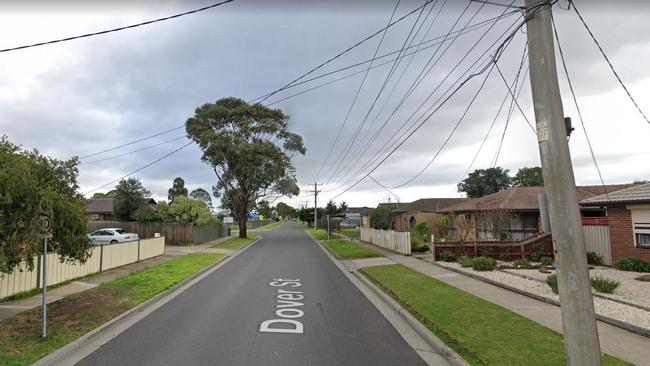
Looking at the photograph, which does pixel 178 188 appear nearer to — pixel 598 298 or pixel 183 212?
pixel 183 212

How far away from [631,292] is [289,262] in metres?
13.8

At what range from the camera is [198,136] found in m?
39.3

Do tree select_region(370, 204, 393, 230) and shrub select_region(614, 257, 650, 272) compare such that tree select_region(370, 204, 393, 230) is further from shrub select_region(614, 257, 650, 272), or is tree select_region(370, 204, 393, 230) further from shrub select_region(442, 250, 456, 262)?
shrub select_region(614, 257, 650, 272)

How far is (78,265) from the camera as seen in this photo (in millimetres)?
13969

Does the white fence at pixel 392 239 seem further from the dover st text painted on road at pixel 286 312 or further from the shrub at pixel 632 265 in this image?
the dover st text painted on road at pixel 286 312

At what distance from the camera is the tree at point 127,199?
40.6 m

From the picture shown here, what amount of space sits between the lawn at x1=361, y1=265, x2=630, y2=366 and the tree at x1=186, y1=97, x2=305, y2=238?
28604mm

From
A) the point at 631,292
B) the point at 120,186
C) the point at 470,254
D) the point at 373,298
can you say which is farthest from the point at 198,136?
the point at 631,292

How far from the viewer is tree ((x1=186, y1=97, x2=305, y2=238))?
38.2 m

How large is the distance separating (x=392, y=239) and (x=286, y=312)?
17.5m

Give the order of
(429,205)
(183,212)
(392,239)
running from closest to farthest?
(392,239) < (183,212) < (429,205)

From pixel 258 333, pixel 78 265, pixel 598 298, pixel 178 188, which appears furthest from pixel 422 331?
pixel 178 188

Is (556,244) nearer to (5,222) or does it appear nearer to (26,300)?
(5,222)

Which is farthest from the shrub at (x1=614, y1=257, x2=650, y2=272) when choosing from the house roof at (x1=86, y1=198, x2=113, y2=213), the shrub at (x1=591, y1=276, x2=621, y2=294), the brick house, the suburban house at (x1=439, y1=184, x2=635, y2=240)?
the house roof at (x1=86, y1=198, x2=113, y2=213)
